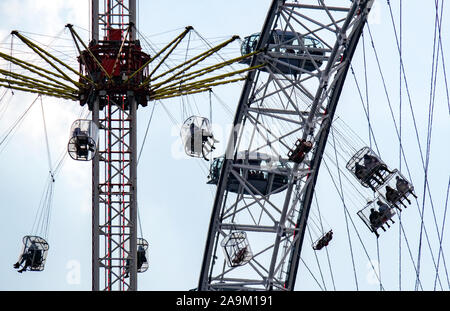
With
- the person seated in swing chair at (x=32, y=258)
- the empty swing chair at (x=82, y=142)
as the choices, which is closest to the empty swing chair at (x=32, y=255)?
the person seated in swing chair at (x=32, y=258)

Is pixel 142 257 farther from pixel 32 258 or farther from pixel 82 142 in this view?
pixel 82 142

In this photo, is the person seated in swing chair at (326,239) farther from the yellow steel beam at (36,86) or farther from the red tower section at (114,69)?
the yellow steel beam at (36,86)

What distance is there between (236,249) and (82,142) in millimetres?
6885

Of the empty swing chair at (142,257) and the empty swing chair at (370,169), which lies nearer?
the empty swing chair at (370,169)

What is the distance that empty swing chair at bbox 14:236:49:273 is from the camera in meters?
42.2

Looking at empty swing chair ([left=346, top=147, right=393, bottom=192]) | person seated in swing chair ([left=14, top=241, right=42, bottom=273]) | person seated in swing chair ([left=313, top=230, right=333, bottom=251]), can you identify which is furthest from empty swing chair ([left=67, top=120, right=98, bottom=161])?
empty swing chair ([left=346, top=147, right=393, bottom=192])

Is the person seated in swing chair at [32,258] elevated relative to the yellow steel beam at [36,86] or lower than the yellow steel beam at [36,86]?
lower

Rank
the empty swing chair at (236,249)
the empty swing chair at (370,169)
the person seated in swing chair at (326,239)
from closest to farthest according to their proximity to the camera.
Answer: the empty swing chair at (370,169), the person seated in swing chair at (326,239), the empty swing chair at (236,249)

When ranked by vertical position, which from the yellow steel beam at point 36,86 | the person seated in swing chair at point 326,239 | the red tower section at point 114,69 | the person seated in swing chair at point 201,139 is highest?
the red tower section at point 114,69

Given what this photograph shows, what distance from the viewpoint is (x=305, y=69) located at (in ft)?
137

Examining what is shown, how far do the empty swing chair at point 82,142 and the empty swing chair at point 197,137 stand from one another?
3183 millimetres

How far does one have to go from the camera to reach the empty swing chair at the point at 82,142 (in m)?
40.1
